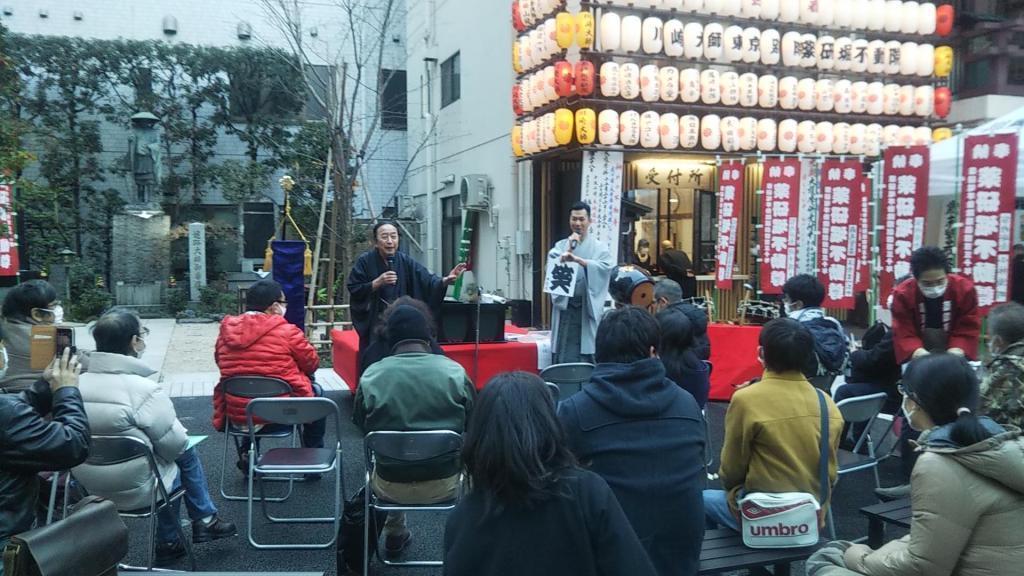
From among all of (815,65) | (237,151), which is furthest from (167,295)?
(815,65)

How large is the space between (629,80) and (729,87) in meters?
1.79

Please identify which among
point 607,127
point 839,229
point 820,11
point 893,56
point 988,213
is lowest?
point 839,229

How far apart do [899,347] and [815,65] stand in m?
8.57

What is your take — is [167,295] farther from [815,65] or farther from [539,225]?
[815,65]

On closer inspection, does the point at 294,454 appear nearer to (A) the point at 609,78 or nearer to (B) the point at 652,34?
(A) the point at 609,78

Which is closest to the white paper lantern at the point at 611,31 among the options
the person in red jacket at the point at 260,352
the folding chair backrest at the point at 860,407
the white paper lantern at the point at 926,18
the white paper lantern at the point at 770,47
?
the white paper lantern at the point at 770,47

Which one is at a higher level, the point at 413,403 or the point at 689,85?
the point at 689,85

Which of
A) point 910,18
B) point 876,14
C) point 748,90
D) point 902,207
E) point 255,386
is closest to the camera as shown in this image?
point 255,386

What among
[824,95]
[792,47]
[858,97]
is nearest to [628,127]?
[792,47]

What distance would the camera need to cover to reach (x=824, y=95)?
12000 mm

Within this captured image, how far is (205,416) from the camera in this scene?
7.11 metres

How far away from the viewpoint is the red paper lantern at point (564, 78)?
10.7m

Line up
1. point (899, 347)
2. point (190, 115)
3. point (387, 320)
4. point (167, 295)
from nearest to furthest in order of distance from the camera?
1. point (387, 320)
2. point (899, 347)
3. point (167, 295)
4. point (190, 115)

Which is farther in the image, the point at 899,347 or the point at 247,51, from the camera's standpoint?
the point at 247,51
